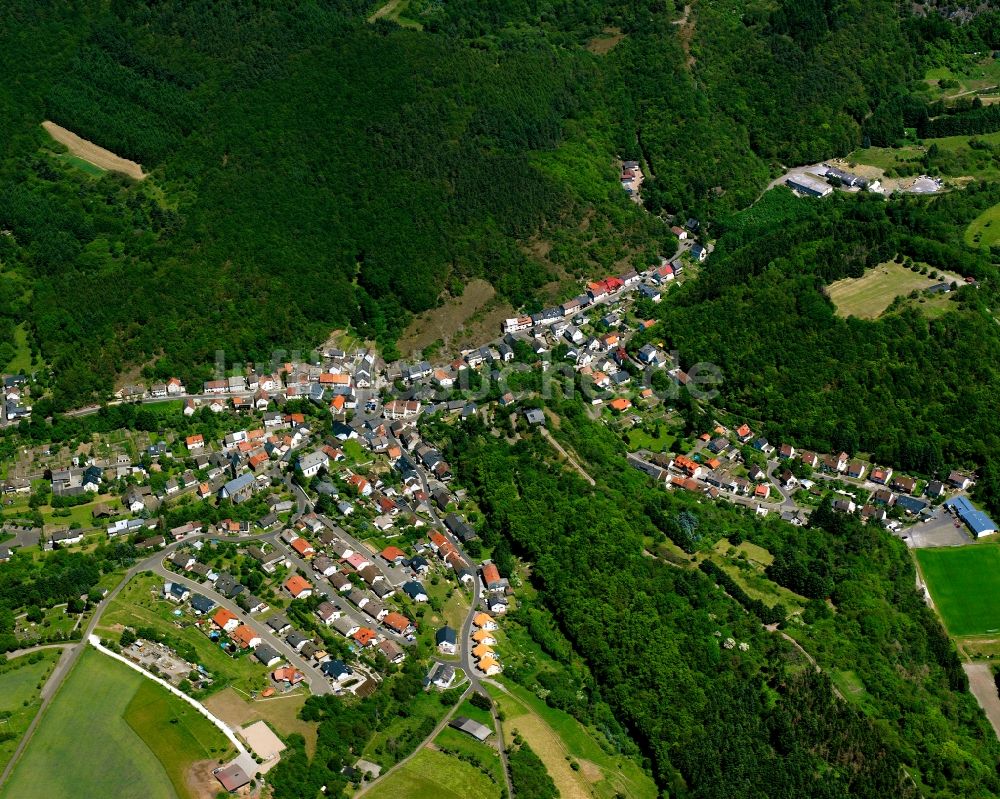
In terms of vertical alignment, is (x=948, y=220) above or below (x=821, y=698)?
above

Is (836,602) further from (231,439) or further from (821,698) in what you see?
(231,439)

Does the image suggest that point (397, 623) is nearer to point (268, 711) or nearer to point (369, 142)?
point (268, 711)

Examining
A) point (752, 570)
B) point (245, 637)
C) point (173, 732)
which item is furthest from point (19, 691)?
point (752, 570)

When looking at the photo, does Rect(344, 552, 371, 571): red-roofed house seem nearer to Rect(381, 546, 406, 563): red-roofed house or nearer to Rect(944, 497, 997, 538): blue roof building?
Rect(381, 546, 406, 563): red-roofed house

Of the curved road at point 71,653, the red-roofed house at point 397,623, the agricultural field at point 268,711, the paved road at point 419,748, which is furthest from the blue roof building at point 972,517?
the curved road at point 71,653

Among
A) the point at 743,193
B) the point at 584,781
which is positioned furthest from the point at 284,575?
the point at 743,193

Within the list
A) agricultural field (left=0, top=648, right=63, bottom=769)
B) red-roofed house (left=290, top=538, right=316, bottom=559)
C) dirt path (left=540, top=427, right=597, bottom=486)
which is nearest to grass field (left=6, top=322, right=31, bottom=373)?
red-roofed house (left=290, top=538, right=316, bottom=559)

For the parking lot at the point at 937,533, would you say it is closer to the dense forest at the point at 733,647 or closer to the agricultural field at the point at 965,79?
the dense forest at the point at 733,647
